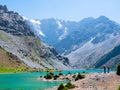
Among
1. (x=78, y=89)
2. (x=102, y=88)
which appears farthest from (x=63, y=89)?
(x=102, y=88)

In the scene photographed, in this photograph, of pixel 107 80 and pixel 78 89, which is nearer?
pixel 78 89

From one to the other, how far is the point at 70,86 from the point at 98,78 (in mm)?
8463

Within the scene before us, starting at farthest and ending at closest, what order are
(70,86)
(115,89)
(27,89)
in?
(27,89) < (70,86) < (115,89)

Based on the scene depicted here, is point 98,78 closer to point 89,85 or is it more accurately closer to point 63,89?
point 89,85

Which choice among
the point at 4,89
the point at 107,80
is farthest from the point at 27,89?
the point at 107,80

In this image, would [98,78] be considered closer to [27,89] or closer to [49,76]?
[27,89]

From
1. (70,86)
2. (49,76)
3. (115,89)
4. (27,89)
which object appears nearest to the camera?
(115,89)

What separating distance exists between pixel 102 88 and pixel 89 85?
8.20 metres

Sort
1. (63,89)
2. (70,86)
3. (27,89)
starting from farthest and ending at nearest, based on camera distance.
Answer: (27,89) < (70,86) < (63,89)

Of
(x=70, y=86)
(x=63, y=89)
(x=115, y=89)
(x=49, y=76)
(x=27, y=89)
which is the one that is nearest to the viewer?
(x=115, y=89)

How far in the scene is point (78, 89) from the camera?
69.8 metres

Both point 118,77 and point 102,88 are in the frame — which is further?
point 118,77

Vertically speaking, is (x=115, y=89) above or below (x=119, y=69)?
below

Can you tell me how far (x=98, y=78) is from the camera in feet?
259
